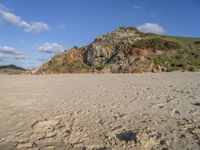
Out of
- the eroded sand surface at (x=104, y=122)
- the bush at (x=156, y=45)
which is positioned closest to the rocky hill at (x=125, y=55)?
the bush at (x=156, y=45)

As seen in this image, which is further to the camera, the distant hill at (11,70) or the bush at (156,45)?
the distant hill at (11,70)

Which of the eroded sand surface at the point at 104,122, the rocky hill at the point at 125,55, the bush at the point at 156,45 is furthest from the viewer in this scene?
the bush at the point at 156,45

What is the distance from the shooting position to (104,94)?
1120 cm

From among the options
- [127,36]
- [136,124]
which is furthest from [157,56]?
[136,124]

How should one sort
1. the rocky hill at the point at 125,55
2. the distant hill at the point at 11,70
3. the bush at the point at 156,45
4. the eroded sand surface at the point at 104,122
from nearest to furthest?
1. the eroded sand surface at the point at 104,122
2. the rocky hill at the point at 125,55
3. the bush at the point at 156,45
4. the distant hill at the point at 11,70

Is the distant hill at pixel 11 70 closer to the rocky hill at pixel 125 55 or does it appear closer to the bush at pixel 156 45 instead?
the rocky hill at pixel 125 55

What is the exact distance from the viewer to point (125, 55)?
32.5m

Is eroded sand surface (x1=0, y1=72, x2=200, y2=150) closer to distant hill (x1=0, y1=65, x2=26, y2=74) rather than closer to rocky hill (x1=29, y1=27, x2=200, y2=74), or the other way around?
rocky hill (x1=29, y1=27, x2=200, y2=74)

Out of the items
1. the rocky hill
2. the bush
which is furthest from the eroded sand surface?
the bush

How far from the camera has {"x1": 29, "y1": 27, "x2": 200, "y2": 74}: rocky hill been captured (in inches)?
1102

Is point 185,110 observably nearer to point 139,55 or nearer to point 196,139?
point 196,139

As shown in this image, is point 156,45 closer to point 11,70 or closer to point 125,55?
point 125,55

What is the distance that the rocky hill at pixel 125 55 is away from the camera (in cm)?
2800

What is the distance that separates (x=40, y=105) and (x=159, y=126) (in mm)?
4528
